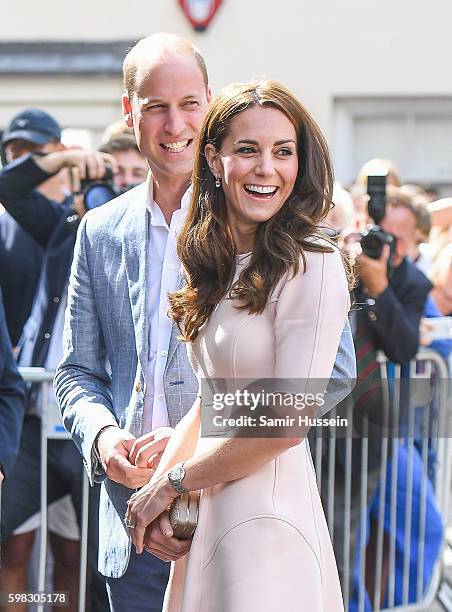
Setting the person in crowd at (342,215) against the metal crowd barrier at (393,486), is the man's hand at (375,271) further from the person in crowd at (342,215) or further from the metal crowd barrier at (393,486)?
the person in crowd at (342,215)

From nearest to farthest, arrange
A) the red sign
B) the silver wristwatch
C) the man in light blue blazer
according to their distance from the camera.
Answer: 1. the silver wristwatch
2. the man in light blue blazer
3. the red sign

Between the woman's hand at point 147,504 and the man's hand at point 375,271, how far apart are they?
1986 millimetres

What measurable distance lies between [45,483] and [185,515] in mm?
1735

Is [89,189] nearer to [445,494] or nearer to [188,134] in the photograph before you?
[188,134]

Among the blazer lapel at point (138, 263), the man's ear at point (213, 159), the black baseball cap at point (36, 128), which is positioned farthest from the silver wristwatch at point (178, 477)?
the black baseball cap at point (36, 128)

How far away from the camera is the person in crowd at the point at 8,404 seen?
305cm

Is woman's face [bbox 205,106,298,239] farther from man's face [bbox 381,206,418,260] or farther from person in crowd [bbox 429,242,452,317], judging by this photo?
person in crowd [bbox 429,242,452,317]

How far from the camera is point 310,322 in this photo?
2.20 meters

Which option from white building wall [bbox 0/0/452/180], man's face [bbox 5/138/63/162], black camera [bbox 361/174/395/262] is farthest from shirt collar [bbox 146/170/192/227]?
white building wall [bbox 0/0/452/180]

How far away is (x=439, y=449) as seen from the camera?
15.3 ft

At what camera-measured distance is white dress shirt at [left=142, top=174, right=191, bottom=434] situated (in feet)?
8.86

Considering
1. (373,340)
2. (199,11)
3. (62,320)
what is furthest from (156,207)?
(199,11)

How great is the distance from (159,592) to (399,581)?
6.55 feet

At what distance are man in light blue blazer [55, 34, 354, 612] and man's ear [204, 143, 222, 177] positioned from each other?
353 millimetres
